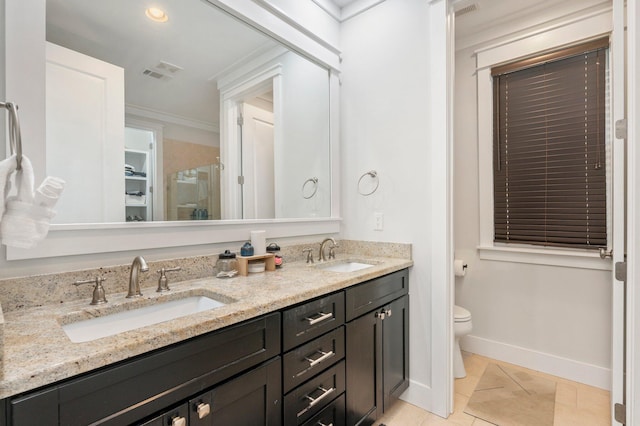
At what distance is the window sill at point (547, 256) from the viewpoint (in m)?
2.12

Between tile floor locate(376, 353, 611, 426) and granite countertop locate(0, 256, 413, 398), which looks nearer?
granite countertop locate(0, 256, 413, 398)

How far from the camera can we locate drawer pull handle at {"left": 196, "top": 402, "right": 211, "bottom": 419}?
892 mm

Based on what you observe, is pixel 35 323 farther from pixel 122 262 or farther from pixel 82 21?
pixel 82 21

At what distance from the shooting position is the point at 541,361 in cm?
233

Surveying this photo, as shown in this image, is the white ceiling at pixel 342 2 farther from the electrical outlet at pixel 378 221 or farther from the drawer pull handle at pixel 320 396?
the drawer pull handle at pixel 320 396

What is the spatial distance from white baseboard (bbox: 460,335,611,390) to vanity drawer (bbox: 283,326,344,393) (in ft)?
5.77

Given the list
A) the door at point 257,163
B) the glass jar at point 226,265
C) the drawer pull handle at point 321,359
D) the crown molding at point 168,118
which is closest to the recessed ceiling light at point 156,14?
the crown molding at point 168,118

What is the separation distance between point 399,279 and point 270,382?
3.46 ft

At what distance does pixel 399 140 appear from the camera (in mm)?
2062

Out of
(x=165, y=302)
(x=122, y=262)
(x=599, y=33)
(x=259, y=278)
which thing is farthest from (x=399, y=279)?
(x=599, y=33)

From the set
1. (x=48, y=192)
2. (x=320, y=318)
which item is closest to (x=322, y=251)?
(x=320, y=318)

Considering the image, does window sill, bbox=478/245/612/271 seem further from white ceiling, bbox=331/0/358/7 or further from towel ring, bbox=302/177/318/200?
white ceiling, bbox=331/0/358/7

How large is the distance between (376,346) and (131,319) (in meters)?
1.17

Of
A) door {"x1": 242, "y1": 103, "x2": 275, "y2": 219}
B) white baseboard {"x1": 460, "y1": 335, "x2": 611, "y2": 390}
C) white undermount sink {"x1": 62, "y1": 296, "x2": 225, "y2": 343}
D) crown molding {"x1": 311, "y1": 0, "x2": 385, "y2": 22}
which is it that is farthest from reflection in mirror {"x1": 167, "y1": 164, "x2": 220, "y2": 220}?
white baseboard {"x1": 460, "y1": 335, "x2": 611, "y2": 390}
